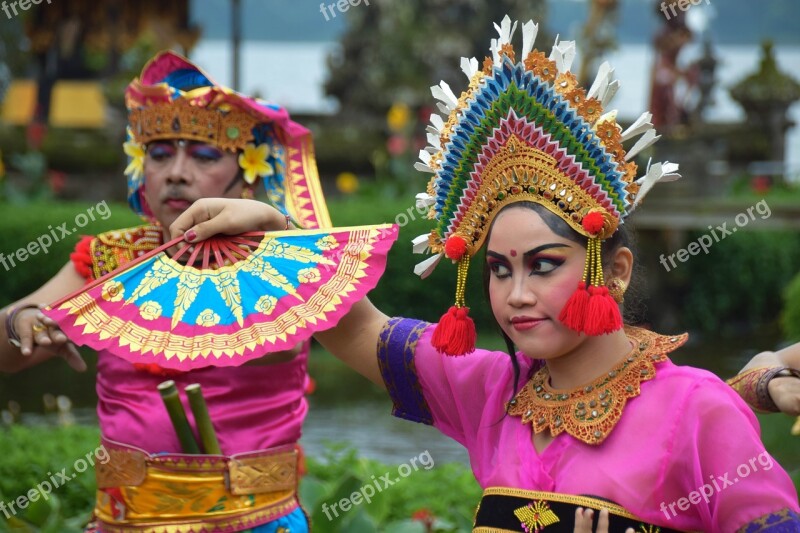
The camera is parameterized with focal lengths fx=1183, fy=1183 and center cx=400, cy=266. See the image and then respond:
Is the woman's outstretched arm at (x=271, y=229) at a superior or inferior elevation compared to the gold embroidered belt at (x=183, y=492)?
superior

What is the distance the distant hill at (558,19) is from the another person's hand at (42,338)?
2379cm

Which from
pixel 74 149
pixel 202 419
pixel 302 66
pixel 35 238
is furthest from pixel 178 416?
pixel 302 66

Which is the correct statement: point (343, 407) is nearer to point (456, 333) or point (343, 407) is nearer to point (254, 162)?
point (254, 162)

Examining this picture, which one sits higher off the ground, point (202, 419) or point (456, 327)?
point (456, 327)

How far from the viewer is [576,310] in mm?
2338

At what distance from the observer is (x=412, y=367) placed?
276 centimetres

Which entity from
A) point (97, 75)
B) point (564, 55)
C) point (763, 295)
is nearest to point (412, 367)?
point (564, 55)

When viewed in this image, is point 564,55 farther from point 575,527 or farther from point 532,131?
point 575,527

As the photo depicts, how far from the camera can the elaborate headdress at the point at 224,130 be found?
11.6 ft

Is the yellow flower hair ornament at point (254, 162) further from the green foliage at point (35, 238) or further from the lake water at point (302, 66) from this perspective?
the lake water at point (302, 66)

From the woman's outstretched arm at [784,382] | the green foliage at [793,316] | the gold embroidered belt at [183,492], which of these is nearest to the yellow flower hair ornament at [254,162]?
the gold embroidered belt at [183,492]

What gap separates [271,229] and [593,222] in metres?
0.91

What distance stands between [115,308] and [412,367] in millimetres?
711

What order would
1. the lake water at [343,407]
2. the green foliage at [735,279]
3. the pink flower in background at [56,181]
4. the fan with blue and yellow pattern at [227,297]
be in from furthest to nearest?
1. the pink flower in background at [56,181]
2. the green foliage at [735,279]
3. the lake water at [343,407]
4. the fan with blue and yellow pattern at [227,297]
